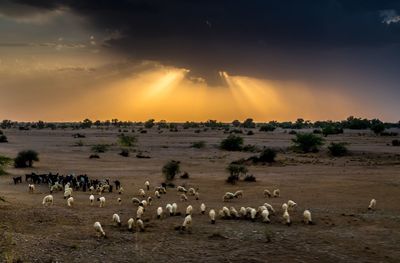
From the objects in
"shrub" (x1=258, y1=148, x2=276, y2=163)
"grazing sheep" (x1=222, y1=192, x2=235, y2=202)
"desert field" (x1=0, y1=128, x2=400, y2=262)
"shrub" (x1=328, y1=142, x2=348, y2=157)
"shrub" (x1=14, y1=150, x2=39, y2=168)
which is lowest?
"desert field" (x1=0, y1=128, x2=400, y2=262)

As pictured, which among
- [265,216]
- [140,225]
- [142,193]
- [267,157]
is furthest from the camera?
[267,157]

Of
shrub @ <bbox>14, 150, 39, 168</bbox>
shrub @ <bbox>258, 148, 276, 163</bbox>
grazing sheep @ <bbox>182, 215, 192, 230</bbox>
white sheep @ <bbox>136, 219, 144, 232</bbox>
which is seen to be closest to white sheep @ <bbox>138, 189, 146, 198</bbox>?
white sheep @ <bbox>136, 219, 144, 232</bbox>

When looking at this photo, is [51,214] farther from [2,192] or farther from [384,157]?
[384,157]

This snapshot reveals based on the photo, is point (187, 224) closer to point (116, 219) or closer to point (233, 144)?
point (116, 219)

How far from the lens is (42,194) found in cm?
2988

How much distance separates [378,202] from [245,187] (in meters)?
9.32

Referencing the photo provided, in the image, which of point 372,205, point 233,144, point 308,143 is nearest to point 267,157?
point 308,143

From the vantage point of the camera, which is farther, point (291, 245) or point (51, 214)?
point (51, 214)

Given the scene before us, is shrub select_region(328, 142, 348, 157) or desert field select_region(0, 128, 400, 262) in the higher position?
shrub select_region(328, 142, 348, 157)

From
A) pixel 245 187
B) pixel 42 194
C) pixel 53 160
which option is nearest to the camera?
pixel 42 194

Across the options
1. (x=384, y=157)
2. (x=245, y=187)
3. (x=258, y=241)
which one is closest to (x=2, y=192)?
(x=245, y=187)

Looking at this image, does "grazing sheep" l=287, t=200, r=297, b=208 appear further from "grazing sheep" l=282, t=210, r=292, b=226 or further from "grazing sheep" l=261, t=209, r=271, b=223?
"grazing sheep" l=261, t=209, r=271, b=223

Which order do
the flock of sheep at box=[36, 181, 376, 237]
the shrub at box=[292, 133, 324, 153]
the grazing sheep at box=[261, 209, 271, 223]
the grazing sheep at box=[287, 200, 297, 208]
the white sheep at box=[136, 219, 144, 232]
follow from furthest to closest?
the shrub at box=[292, 133, 324, 153], the grazing sheep at box=[287, 200, 297, 208], the grazing sheep at box=[261, 209, 271, 223], the flock of sheep at box=[36, 181, 376, 237], the white sheep at box=[136, 219, 144, 232]

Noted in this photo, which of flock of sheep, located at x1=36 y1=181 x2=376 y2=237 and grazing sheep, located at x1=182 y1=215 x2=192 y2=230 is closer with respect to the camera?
grazing sheep, located at x1=182 y1=215 x2=192 y2=230
